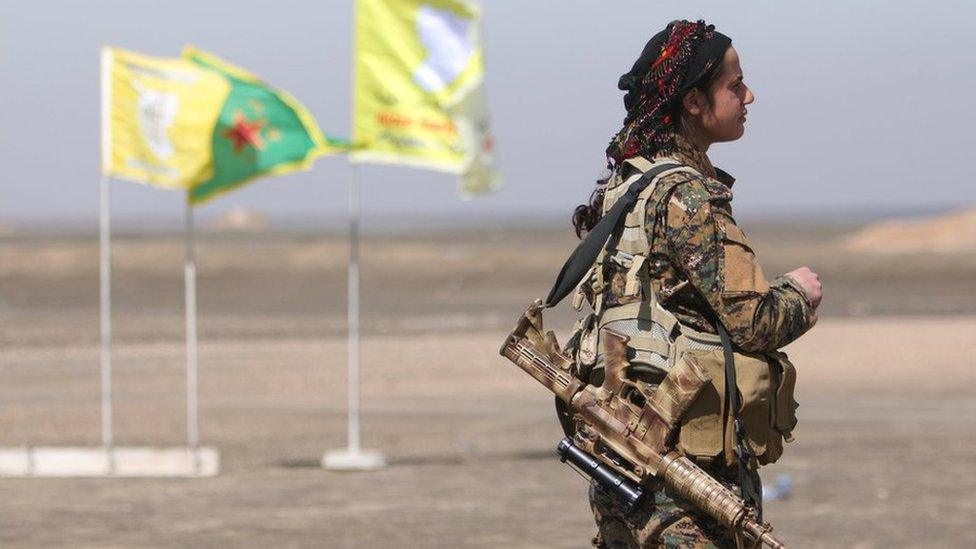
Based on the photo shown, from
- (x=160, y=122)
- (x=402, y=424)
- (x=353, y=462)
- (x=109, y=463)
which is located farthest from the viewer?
(x=402, y=424)

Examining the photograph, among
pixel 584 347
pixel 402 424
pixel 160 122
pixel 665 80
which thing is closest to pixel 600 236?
pixel 584 347

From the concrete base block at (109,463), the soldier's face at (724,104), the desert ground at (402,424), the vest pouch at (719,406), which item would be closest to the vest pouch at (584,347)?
the vest pouch at (719,406)

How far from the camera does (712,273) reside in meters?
3.79

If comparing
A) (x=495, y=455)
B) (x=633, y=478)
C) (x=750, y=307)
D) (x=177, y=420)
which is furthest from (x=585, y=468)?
(x=177, y=420)

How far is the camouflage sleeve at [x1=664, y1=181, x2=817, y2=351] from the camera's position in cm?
379

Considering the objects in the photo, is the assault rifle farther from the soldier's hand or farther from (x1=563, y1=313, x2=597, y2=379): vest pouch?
the soldier's hand

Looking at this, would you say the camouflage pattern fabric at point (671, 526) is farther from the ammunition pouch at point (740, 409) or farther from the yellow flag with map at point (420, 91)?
the yellow flag with map at point (420, 91)

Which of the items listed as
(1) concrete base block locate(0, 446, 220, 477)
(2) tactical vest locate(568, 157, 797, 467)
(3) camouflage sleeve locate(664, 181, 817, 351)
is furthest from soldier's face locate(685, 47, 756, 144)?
(1) concrete base block locate(0, 446, 220, 477)

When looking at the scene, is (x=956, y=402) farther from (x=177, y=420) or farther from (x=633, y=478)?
(x=633, y=478)

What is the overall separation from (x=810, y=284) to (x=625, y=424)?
1.73 ft

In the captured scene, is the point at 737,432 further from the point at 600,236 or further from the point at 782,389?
the point at 600,236

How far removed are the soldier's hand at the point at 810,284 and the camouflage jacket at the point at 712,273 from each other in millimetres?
20

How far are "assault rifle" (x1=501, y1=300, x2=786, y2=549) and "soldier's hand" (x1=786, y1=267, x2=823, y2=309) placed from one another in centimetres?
32

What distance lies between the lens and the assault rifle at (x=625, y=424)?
3.78m
